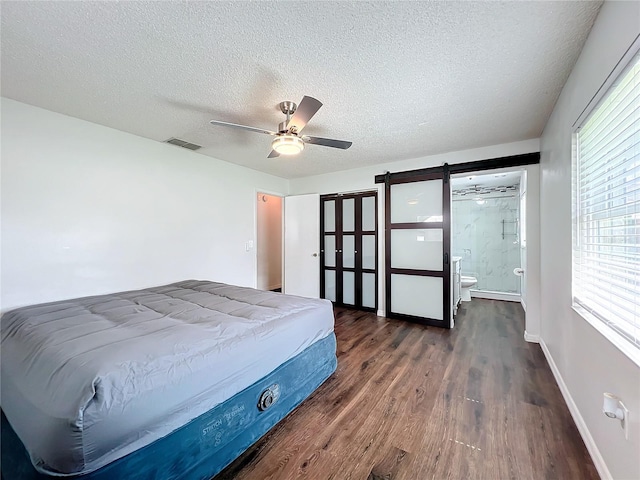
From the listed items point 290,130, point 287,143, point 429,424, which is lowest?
point 429,424

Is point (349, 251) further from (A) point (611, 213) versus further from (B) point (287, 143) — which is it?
(A) point (611, 213)

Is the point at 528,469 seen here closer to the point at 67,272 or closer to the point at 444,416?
the point at 444,416

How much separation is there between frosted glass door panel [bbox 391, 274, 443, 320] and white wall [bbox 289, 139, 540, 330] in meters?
0.22

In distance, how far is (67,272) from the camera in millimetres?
2488

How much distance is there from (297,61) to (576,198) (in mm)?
2112

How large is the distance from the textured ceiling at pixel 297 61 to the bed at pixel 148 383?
1746 millimetres

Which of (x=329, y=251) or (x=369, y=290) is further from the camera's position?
(x=329, y=251)

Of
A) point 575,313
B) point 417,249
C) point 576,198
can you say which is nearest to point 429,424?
point 575,313

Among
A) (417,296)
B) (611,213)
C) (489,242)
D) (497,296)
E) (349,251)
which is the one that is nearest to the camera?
(611,213)

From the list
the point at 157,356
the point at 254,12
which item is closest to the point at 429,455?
the point at 157,356

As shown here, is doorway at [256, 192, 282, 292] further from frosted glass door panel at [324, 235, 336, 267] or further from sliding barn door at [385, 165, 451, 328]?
sliding barn door at [385, 165, 451, 328]

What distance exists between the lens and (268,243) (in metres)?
6.07

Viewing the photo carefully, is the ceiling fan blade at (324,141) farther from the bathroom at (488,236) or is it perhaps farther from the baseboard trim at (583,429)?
the bathroom at (488,236)

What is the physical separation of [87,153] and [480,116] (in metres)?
3.93
